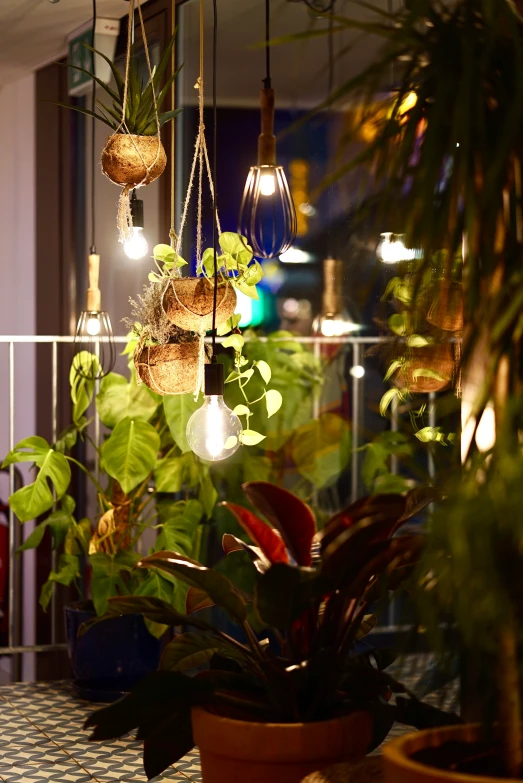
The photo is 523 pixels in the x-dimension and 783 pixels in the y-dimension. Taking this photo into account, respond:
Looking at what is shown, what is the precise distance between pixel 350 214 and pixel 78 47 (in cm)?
214

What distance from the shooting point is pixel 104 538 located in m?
3.49

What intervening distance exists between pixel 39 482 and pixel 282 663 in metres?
1.63

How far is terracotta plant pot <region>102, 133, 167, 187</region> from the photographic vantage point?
8.57 ft

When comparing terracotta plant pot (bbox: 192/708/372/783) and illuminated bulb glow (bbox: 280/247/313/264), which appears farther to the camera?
illuminated bulb glow (bbox: 280/247/313/264)

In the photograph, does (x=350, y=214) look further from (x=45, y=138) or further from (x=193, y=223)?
(x=45, y=138)

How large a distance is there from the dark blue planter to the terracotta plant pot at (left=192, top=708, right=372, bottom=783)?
1549mm

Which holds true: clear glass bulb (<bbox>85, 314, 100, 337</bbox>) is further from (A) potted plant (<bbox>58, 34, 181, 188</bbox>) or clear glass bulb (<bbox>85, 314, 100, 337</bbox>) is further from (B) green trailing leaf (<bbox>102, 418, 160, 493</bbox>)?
(A) potted plant (<bbox>58, 34, 181, 188</bbox>)

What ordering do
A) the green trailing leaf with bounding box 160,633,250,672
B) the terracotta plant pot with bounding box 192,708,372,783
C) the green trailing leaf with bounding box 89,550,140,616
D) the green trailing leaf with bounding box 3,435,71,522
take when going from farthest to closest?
the green trailing leaf with bounding box 3,435,71,522, the green trailing leaf with bounding box 89,550,140,616, the green trailing leaf with bounding box 160,633,250,672, the terracotta plant pot with bounding box 192,708,372,783

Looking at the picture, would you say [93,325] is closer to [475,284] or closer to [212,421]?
[212,421]

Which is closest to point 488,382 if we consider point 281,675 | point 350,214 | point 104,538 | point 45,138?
point 281,675

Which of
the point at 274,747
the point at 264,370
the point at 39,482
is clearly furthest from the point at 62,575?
the point at 274,747

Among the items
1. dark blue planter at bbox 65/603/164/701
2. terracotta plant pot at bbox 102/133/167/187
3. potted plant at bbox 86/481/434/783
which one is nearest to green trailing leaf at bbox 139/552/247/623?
potted plant at bbox 86/481/434/783

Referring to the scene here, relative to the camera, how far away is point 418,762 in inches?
60.1

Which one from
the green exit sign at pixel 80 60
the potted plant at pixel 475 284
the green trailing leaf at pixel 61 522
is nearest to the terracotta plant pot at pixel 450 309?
the potted plant at pixel 475 284
